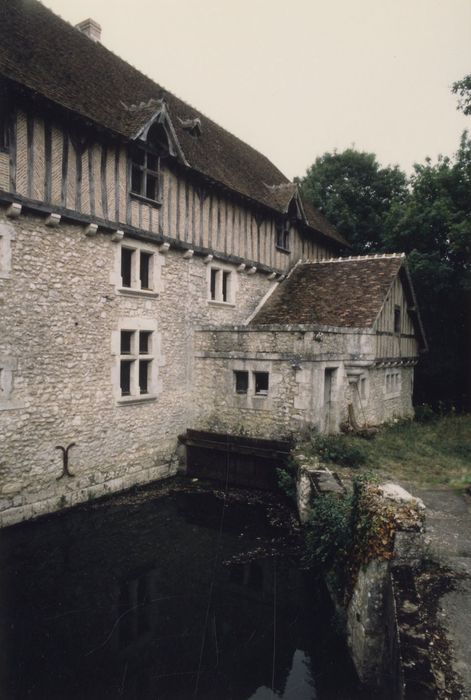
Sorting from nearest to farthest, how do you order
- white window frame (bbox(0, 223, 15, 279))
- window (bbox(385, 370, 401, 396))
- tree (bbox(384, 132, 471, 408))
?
white window frame (bbox(0, 223, 15, 279)), window (bbox(385, 370, 401, 396)), tree (bbox(384, 132, 471, 408))

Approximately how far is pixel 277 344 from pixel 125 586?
5966 millimetres

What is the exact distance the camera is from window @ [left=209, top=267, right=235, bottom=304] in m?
12.5

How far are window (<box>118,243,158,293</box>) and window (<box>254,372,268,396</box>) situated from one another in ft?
10.6

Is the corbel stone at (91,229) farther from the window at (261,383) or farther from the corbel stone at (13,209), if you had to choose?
the window at (261,383)

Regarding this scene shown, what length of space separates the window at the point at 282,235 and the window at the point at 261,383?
17.7 feet

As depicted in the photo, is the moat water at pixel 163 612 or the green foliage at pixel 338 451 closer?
the moat water at pixel 163 612

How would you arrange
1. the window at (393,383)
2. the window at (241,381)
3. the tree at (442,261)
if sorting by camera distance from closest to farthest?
1. the window at (241,381)
2. the window at (393,383)
3. the tree at (442,261)

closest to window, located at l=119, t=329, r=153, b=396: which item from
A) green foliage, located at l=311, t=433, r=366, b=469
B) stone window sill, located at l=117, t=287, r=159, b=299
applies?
stone window sill, located at l=117, t=287, r=159, b=299

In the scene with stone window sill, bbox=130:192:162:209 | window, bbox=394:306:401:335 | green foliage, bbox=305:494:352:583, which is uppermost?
stone window sill, bbox=130:192:162:209

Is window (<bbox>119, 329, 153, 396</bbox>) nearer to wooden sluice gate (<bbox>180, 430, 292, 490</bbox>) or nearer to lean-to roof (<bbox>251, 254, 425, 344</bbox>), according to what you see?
wooden sluice gate (<bbox>180, 430, 292, 490</bbox>)

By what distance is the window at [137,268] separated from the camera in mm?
9977

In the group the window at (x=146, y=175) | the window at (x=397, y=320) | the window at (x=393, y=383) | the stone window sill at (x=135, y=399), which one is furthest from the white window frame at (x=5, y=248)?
the window at (x=393, y=383)

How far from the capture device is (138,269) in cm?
1005

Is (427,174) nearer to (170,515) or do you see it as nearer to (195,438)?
(195,438)
